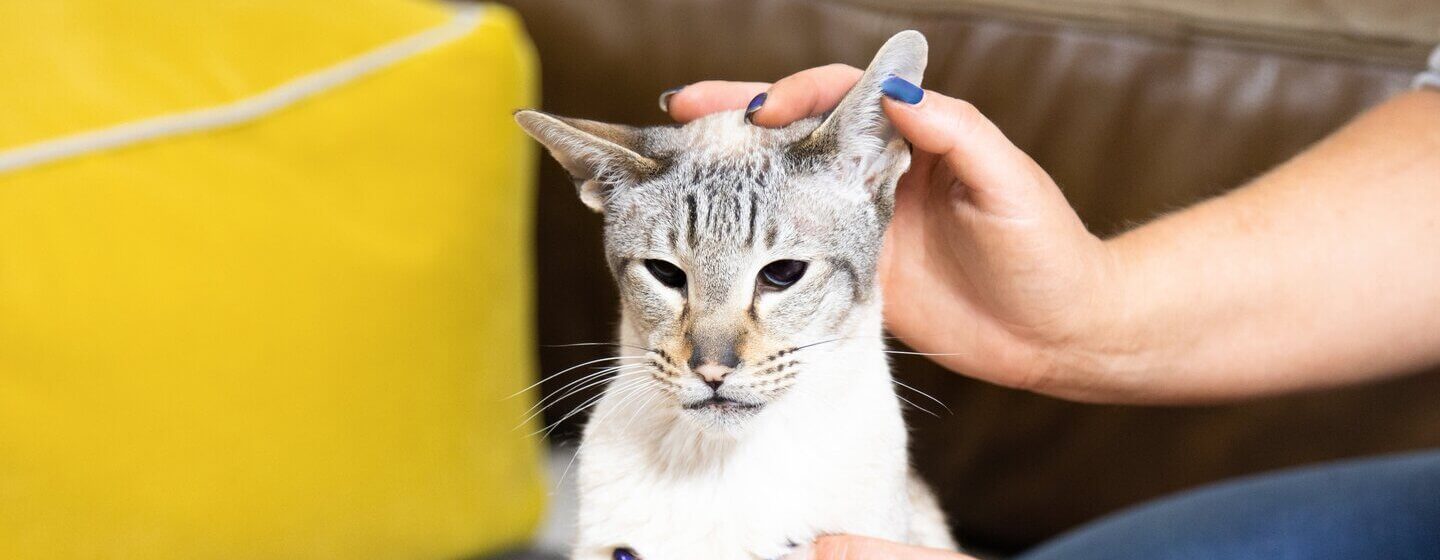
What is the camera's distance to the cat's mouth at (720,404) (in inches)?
29.2

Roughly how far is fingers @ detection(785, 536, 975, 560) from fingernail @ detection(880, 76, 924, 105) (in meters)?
0.28

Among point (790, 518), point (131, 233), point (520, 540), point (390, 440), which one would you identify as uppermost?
point (131, 233)

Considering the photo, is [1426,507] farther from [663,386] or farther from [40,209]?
[40,209]

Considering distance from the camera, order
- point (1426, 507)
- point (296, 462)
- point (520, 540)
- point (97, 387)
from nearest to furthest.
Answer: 1. point (1426, 507)
2. point (97, 387)
3. point (296, 462)
4. point (520, 540)

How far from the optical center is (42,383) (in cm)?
82

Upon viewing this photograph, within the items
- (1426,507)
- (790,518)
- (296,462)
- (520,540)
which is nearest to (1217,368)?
(1426,507)

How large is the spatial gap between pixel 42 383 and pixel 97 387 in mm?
36

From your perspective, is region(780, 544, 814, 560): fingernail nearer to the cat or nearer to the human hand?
the cat

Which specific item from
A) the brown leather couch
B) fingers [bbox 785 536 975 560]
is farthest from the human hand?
fingers [bbox 785 536 975 560]

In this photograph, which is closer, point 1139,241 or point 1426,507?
point 1426,507

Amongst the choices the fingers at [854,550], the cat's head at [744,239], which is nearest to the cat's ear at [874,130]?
the cat's head at [744,239]

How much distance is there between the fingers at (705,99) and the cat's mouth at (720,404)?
8.6 inches

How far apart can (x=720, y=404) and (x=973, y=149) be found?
231mm

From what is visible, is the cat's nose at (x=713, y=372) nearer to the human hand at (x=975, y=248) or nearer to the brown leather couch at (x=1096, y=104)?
the human hand at (x=975, y=248)
